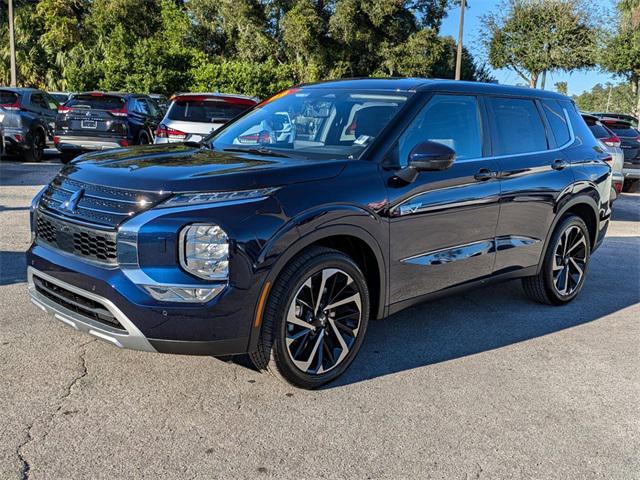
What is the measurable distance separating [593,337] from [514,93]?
206 cm

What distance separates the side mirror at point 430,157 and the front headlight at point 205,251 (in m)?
1.39

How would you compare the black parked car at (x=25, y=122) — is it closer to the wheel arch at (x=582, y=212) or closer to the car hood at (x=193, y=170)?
the car hood at (x=193, y=170)

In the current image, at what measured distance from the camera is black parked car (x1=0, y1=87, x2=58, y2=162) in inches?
563

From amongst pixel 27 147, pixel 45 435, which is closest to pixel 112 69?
pixel 27 147

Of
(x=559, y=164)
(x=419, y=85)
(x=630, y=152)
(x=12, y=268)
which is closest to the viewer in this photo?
(x=419, y=85)

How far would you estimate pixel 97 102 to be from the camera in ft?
45.4

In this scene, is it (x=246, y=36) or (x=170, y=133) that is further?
(x=246, y=36)

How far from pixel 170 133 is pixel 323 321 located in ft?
24.3

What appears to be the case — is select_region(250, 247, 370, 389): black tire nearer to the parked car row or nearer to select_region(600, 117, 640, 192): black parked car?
the parked car row

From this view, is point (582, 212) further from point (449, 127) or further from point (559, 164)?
point (449, 127)

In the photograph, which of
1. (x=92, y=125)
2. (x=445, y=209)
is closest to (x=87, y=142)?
(x=92, y=125)

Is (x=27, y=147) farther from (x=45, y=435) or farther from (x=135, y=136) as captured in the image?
(x=45, y=435)

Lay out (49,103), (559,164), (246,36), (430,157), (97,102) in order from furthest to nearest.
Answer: (246,36)
(49,103)
(97,102)
(559,164)
(430,157)

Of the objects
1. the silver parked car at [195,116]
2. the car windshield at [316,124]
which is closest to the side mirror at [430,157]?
the car windshield at [316,124]
